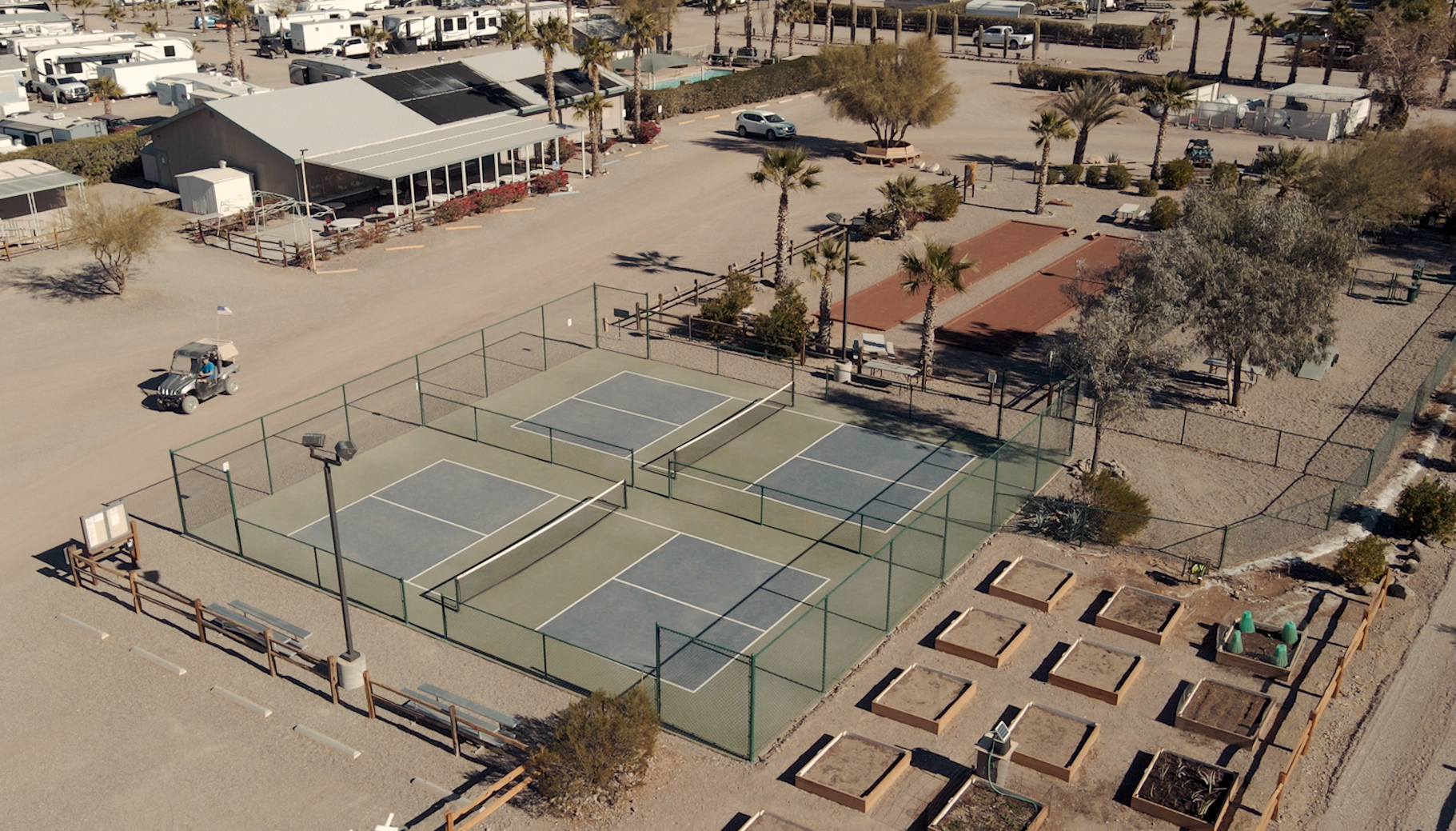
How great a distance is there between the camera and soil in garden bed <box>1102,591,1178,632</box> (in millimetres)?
28500

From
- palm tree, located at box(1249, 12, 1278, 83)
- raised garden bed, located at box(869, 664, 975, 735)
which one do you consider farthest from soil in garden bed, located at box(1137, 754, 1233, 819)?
palm tree, located at box(1249, 12, 1278, 83)

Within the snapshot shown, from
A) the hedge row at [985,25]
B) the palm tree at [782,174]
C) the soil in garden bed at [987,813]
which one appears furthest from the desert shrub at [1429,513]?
the hedge row at [985,25]

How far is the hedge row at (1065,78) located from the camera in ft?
277

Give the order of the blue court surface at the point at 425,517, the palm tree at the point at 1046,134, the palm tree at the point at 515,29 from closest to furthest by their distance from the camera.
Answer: the blue court surface at the point at 425,517
the palm tree at the point at 1046,134
the palm tree at the point at 515,29

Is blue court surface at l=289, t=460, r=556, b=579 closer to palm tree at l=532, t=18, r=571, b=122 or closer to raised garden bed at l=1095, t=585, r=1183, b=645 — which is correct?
raised garden bed at l=1095, t=585, r=1183, b=645

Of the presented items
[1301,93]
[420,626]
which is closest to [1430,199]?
[1301,93]

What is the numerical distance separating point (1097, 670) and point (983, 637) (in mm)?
2483

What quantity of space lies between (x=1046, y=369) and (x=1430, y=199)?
2772 centimetres

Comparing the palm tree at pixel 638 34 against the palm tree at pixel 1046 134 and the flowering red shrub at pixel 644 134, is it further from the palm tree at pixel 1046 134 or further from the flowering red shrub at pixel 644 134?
the palm tree at pixel 1046 134

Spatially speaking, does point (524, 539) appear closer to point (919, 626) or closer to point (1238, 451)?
point (919, 626)

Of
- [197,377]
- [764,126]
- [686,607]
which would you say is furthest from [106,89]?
[686,607]

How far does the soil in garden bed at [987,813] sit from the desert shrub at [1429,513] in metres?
15.8

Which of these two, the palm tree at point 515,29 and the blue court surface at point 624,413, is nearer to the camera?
the blue court surface at point 624,413

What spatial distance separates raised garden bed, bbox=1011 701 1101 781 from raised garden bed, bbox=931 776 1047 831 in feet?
3.17
